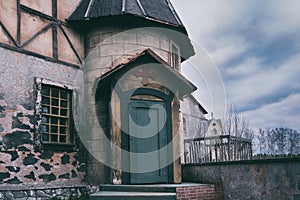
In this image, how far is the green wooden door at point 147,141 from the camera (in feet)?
30.2

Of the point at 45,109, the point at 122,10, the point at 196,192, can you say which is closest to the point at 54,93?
the point at 45,109

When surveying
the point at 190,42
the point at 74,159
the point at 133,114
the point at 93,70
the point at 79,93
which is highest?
the point at 190,42

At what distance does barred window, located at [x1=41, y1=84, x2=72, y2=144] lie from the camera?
9.50 m

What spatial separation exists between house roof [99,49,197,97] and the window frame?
1.23 m

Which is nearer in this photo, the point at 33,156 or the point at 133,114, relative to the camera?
the point at 33,156

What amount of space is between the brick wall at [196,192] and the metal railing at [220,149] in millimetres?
1684

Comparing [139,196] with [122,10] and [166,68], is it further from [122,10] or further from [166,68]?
[122,10]

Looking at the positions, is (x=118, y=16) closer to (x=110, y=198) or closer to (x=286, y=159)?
(x=110, y=198)

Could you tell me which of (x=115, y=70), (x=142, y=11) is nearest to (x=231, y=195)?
(x=115, y=70)

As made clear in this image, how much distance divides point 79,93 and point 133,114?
200 centimetres

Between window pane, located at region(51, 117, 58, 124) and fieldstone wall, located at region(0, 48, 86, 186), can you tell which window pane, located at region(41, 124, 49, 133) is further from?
fieldstone wall, located at region(0, 48, 86, 186)

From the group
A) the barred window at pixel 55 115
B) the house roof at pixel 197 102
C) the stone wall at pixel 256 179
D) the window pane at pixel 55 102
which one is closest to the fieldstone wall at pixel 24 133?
the barred window at pixel 55 115

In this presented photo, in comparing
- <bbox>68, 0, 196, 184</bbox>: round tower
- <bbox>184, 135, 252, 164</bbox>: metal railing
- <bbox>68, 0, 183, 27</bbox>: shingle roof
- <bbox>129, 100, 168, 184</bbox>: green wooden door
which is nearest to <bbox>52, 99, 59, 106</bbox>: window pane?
<bbox>68, 0, 196, 184</bbox>: round tower

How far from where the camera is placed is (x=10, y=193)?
8.09 m
